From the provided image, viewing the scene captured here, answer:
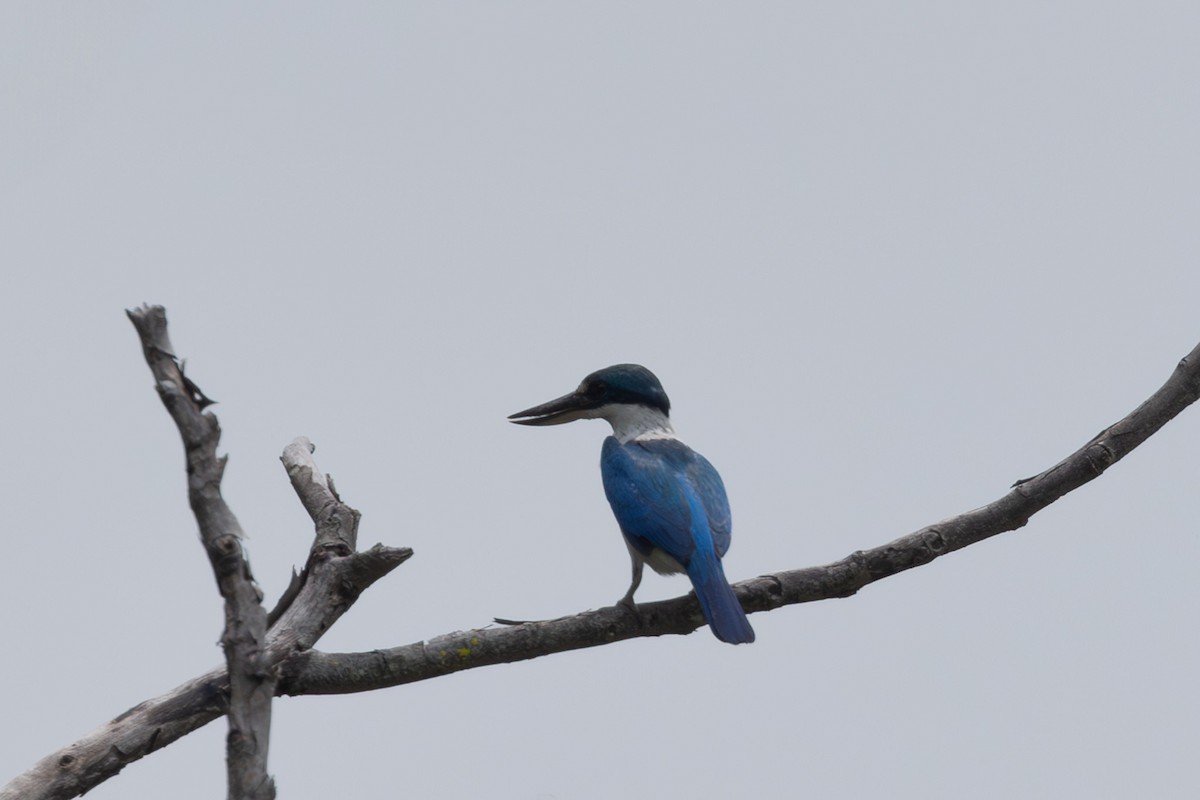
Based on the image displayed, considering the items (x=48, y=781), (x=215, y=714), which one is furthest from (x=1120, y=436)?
(x=48, y=781)

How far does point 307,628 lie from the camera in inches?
190

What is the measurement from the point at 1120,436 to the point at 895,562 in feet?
3.19

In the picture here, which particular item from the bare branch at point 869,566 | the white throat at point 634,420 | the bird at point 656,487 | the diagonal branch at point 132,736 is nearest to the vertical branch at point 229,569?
the diagonal branch at point 132,736

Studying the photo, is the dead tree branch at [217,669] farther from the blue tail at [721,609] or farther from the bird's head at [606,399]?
the bird's head at [606,399]

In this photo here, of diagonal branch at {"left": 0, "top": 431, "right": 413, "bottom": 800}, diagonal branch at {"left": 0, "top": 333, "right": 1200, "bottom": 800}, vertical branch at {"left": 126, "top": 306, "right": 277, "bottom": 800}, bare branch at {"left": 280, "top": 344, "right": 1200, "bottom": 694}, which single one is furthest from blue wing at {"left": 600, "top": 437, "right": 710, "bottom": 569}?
vertical branch at {"left": 126, "top": 306, "right": 277, "bottom": 800}

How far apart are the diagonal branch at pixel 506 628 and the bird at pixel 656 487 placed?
152mm

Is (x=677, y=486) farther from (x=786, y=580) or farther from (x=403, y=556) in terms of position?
(x=403, y=556)

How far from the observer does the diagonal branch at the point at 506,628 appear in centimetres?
432

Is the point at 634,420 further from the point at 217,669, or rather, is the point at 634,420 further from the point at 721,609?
the point at 217,669

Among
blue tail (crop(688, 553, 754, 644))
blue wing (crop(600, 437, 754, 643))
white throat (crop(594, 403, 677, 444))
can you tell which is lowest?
blue tail (crop(688, 553, 754, 644))

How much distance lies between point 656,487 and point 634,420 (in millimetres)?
908

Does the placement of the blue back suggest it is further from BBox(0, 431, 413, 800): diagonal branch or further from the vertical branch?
the vertical branch

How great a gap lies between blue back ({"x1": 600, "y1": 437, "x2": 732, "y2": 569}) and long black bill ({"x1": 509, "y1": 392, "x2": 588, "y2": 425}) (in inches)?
19.2

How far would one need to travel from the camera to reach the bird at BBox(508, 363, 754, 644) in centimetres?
513
